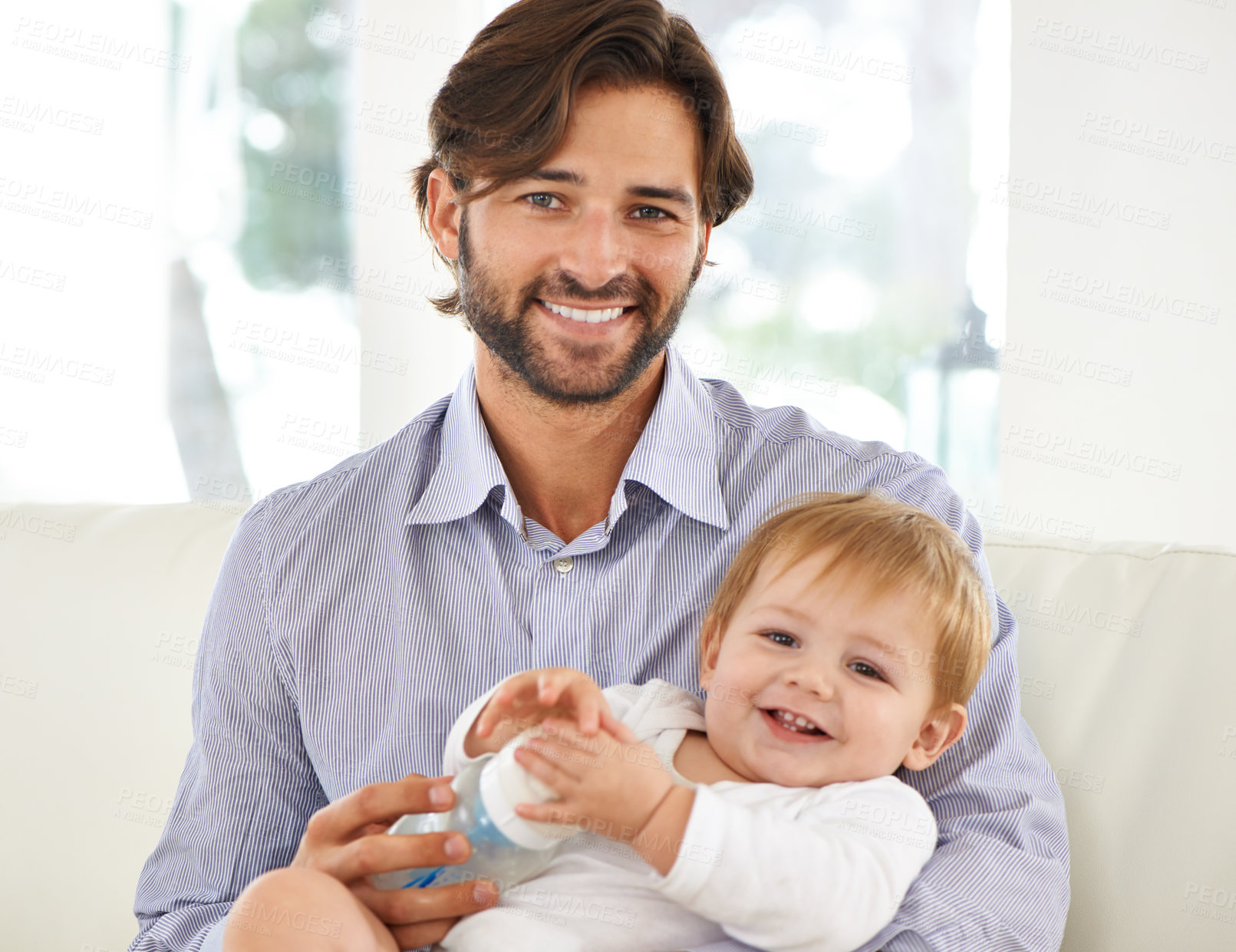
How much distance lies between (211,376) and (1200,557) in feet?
8.27

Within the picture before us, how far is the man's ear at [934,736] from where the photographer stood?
51.5 inches

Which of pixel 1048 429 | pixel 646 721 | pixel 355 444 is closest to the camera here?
pixel 646 721

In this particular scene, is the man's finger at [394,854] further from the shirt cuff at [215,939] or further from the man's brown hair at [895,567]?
the man's brown hair at [895,567]

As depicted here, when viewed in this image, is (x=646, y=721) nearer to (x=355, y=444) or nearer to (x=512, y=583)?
(x=512, y=583)

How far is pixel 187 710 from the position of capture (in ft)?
5.91

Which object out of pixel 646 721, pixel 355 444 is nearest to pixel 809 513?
pixel 646 721

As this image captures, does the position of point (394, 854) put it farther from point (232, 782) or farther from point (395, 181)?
point (395, 181)

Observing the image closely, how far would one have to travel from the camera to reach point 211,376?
3.14 m

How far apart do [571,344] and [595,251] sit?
0.44 ft

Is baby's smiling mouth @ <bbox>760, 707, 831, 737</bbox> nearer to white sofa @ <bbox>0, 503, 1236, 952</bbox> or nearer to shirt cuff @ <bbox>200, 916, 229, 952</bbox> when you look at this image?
white sofa @ <bbox>0, 503, 1236, 952</bbox>

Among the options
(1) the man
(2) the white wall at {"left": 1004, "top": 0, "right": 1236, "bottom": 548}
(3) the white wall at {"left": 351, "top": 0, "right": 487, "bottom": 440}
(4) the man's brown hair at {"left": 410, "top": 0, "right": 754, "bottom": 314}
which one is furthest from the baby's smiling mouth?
(3) the white wall at {"left": 351, "top": 0, "right": 487, "bottom": 440}

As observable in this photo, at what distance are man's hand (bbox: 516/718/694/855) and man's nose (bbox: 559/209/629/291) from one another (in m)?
0.71

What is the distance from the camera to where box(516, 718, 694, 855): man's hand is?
3.46 feet

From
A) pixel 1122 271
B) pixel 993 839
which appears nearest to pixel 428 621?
pixel 993 839
